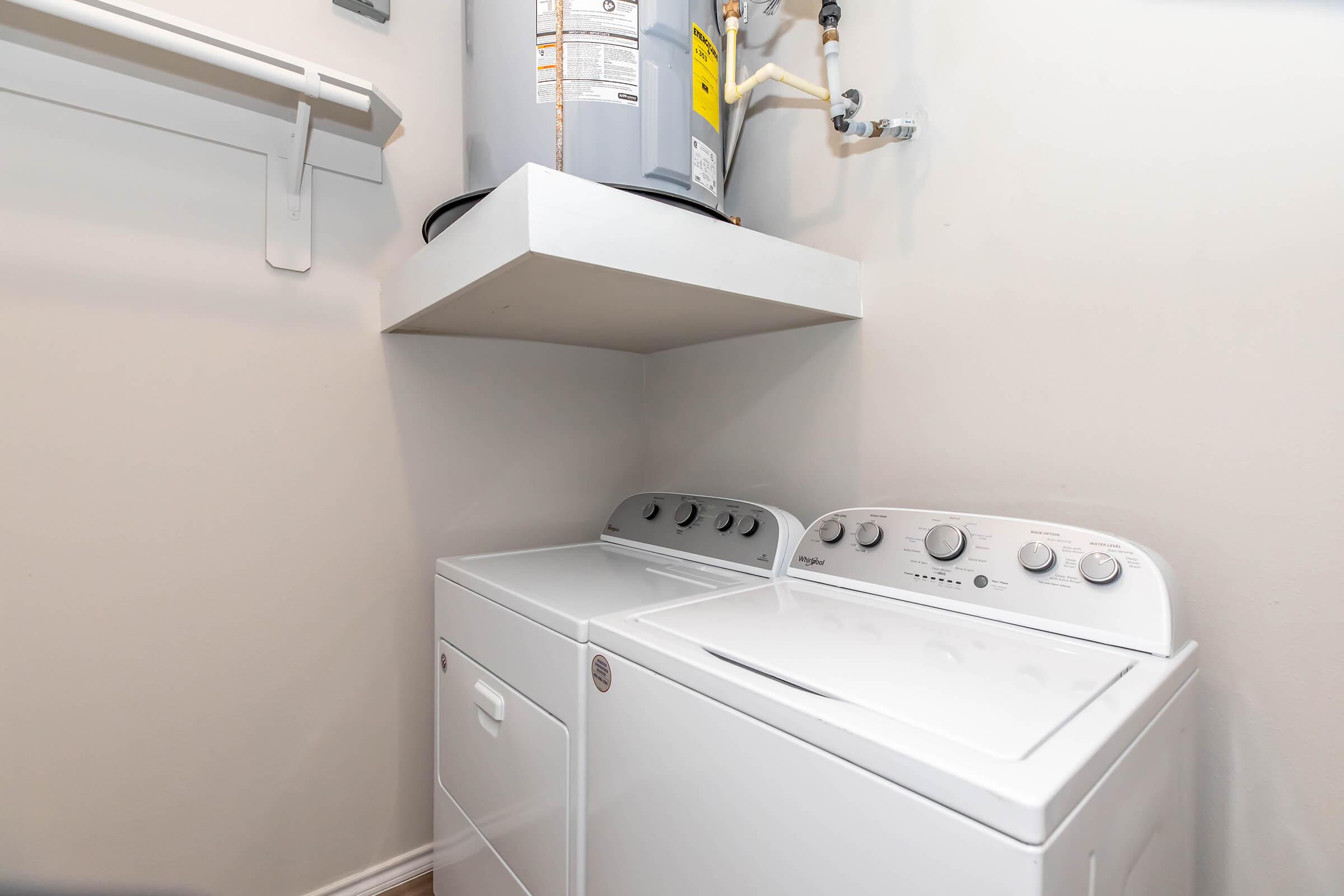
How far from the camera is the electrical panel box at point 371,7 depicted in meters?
1.24

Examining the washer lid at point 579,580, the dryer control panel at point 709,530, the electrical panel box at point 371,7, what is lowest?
the washer lid at point 579,580

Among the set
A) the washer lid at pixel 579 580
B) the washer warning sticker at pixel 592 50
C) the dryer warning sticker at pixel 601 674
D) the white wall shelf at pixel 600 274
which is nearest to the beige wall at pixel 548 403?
the white wall shelf at pixel 600 274

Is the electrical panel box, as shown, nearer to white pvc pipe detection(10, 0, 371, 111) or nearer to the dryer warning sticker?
white pvc pipe detection(10, 0, 371, 111)

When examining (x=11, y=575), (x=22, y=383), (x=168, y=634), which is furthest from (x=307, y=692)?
(x=22, y=383)

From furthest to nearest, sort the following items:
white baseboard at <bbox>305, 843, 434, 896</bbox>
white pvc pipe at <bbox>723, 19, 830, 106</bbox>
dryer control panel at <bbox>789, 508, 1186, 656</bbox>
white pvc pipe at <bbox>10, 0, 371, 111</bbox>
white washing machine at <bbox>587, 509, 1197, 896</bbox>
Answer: white baseboard at <bbox>305, 843, 434, 896</bbox>, white pvc pipe at <bbox>723, 19, 830, 106</bbox>, white pvc pipe at <bbox>10, 0, 371, 111</bbox>, dryer control panel at <bbox>789, 508, 1186, 656</bbox>, white washing machine at <bbox>587, 509, 1197, 896</bbox>

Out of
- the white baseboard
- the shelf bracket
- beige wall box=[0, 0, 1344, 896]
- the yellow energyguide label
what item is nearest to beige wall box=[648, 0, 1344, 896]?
beige wall box=[0, 0, 1344, 896]

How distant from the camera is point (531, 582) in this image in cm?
101

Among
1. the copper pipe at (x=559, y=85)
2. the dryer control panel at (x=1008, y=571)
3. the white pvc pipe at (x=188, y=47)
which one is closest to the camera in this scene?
the dryer control panel at (x=1008, y=571)

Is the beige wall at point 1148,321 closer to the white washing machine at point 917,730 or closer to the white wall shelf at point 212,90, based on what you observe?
the white washing machine at point 917,730

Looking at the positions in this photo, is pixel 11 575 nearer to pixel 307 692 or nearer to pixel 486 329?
pixel 307 692

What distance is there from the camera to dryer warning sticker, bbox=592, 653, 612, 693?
0.74m

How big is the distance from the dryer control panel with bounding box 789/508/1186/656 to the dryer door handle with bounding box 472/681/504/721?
0.52 meters

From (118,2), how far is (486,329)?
0.70 m

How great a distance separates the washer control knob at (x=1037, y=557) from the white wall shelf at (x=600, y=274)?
20.8 inches
